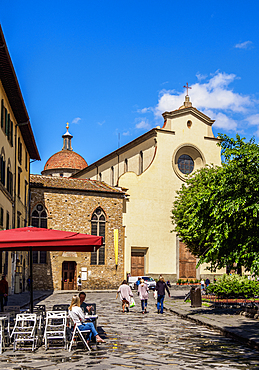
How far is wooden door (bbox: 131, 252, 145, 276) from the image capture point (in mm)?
40875

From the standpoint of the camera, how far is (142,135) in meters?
44.4

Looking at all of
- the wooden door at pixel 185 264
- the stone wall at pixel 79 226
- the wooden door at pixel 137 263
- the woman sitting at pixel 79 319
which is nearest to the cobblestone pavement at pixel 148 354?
the woman sitting at pixel 79 319

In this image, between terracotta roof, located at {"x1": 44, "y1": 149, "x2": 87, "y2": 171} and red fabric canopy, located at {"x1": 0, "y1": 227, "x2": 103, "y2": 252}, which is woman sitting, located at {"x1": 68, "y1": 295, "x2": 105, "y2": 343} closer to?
red fabric canopy, located at {"x1": 0, "y1": 227, "x2": 103, "y2": 252}

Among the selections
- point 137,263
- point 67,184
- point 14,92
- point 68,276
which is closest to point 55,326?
point 14,92

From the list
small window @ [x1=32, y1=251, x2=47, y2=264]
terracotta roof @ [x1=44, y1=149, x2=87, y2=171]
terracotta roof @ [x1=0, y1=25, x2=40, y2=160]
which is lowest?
small window @ [x1=32, y1=251, x2=47, y2=264]

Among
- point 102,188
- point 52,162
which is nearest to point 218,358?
point 102,188

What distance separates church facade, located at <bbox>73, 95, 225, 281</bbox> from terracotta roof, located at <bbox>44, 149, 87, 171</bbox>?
1991 cm

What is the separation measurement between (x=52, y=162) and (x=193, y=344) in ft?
187

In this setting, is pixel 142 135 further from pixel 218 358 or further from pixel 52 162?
pixel 218 358

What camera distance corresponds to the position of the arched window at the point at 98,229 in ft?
127

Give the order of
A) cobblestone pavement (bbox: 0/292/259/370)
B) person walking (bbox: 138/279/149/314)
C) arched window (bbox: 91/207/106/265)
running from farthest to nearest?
1. arched window (bbox: 91/207/106/265)
2. person walking (bbox: 138/279/149/314)
3. cobblestone pavement (bbox: 0/292/259/370)

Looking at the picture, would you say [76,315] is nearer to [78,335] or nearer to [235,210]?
[78,335]

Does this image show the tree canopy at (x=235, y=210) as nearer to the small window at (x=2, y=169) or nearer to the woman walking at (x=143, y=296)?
the woman walking at (x=143, y=296)

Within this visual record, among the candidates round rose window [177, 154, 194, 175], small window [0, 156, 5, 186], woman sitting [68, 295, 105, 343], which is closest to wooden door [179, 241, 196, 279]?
round rose window [177, 154, 194, 175]
